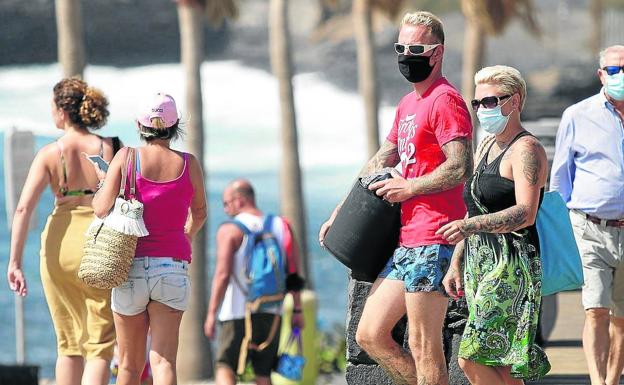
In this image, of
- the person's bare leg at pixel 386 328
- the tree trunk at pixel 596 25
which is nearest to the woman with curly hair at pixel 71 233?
the person's bare leg at pixel 386 328

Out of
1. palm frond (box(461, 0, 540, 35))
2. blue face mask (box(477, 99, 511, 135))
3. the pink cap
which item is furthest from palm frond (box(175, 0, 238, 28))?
blue face mask (box(477, 99, 511, 135))

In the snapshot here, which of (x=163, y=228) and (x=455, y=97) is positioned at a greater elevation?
(x=455, y=97)

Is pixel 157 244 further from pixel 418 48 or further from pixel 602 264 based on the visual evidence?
pixel 602 264

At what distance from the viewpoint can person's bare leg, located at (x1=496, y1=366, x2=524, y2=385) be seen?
584 cm

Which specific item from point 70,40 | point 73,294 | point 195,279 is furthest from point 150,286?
point 195,279

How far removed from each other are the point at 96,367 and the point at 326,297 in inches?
888

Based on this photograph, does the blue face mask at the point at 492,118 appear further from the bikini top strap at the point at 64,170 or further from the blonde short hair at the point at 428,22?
the bikini top strap at the point at 64,170

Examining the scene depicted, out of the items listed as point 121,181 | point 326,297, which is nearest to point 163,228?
point 121,181

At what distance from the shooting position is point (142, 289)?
6.74m

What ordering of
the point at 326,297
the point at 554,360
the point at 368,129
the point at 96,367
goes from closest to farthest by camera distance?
the point at 96,367
the point at 554,360
the point at 368,129
the point at 326,297

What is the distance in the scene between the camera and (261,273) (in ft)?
29.8

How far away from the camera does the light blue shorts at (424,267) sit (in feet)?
19.5

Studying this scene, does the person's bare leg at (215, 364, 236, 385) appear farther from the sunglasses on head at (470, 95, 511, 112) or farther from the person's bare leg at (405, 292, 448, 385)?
the sunglasses on head at (470, 95, 511, 112)

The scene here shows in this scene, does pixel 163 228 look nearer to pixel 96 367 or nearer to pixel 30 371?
pixel 96 367
